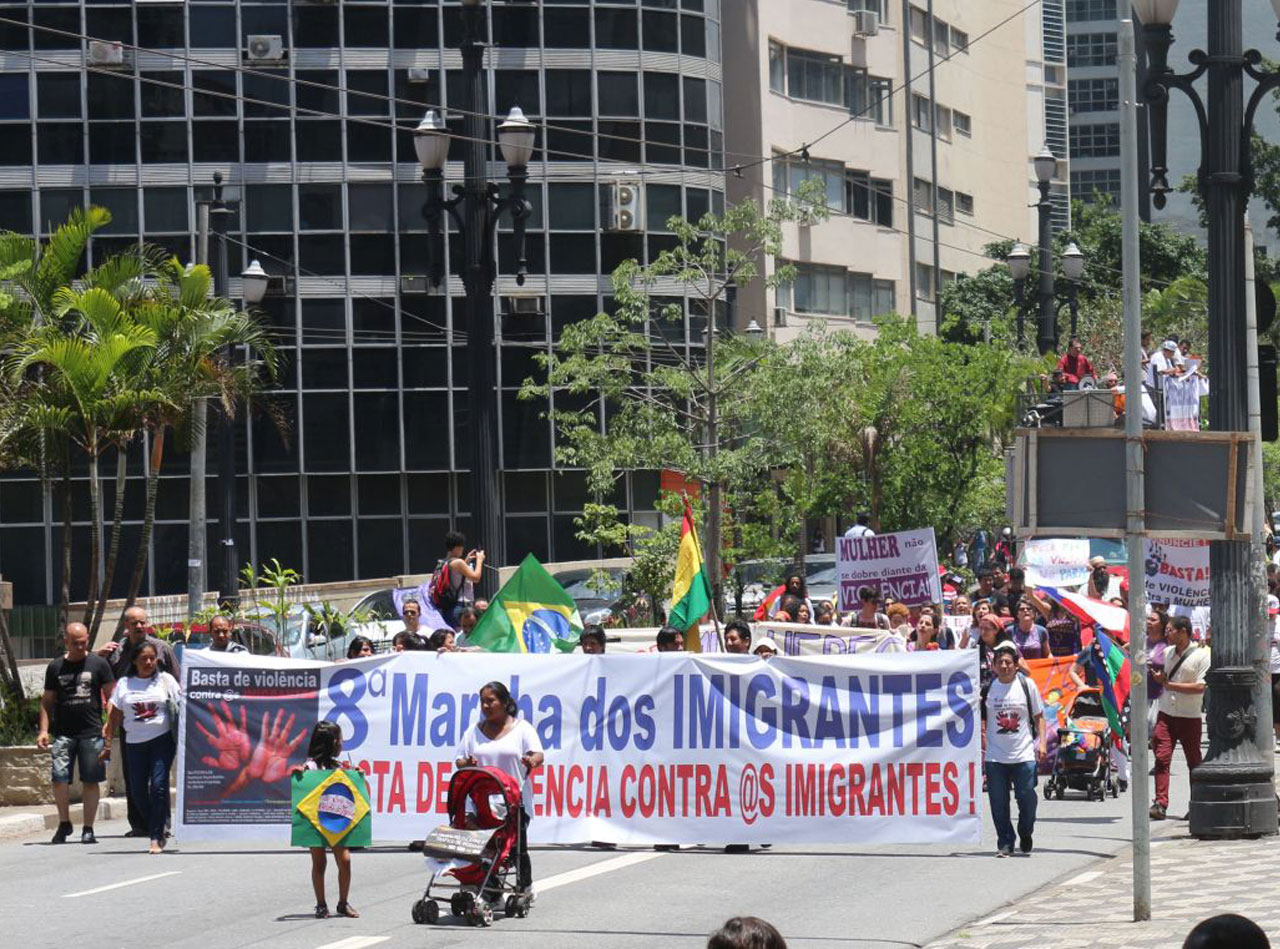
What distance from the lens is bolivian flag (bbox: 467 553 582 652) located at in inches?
747

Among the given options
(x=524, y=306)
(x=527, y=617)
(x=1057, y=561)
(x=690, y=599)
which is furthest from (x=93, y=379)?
(x=524, y=306)

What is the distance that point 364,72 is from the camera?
161ft

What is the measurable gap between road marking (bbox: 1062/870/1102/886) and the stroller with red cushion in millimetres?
3500

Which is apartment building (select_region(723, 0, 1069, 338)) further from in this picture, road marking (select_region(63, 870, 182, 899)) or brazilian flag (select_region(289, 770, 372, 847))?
brazilian flag (select_region(289, 770, 372, 847))

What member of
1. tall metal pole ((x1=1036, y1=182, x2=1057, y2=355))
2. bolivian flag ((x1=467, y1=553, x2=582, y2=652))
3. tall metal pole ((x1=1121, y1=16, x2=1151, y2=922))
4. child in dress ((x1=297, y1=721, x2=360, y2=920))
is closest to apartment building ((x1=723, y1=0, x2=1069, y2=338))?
tall metal pole ((x1=1036, y1=182, x2=1057, y2=355))

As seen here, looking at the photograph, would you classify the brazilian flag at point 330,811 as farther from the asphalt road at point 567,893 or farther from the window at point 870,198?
the window at point 870,198

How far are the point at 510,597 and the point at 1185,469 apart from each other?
8.15 metres

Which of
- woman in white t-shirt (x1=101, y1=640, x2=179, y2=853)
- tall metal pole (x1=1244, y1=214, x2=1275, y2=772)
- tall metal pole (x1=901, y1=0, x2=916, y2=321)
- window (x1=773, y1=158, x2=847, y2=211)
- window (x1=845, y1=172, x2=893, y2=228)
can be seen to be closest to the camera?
tall metal pole (x1=1244, y1=214, x2=1275, y2=772)

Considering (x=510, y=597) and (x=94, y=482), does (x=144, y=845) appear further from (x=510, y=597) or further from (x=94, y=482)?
(x=94, y=482)

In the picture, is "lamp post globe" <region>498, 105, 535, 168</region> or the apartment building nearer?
"lamp post globe" <region>498, 105, 535, 168</region>

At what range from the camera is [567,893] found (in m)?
14.1

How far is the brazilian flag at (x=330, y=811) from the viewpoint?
43.1 feet

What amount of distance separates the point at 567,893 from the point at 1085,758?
6.95 metres

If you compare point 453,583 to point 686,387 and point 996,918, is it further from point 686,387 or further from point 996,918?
point 686,387
